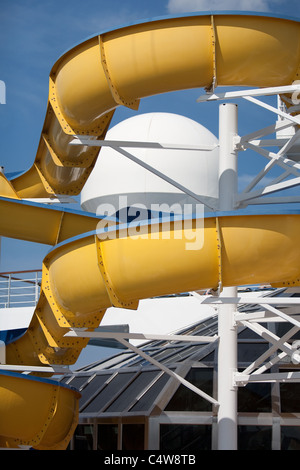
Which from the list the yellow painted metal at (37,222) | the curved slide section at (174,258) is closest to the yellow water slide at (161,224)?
the curved slide section at (174,258)

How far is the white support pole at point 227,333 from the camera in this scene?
41.0ft

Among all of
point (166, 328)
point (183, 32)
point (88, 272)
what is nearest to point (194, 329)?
point (166, 328)

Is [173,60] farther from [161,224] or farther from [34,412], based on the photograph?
[34,412]

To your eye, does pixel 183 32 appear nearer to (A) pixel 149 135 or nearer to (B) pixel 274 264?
(B) pixel 274 264

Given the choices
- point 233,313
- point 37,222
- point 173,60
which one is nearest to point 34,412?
point 37,222

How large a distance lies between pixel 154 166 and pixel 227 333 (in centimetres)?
667

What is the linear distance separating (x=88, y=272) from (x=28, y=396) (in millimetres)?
3056

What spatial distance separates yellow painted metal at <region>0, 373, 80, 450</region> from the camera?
1201 cm

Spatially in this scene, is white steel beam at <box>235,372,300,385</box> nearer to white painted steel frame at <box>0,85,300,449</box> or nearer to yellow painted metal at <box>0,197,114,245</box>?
white painted steel frame at <box>0,85,300,449</box>

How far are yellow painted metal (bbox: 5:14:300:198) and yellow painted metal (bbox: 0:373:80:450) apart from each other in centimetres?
402

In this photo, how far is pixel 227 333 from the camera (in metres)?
12.9

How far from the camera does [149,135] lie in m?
19.3

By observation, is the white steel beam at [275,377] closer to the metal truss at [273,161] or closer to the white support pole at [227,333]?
the white support pole at [227,333]
